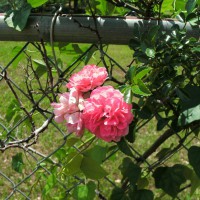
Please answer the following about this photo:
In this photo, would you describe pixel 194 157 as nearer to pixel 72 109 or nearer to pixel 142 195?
pixel 142 195

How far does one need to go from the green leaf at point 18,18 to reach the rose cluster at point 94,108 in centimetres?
24

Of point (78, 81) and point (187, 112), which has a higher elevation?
point (78, 81)

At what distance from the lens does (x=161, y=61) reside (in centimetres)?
113

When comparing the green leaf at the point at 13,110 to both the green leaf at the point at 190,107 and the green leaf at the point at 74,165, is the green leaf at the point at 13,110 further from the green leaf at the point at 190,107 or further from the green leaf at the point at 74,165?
the green leaf at the point at 190,107

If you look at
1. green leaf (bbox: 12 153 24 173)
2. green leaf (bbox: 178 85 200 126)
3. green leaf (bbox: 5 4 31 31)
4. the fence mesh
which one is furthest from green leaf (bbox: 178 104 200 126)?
green leaf (bbox: 12 153 24 173)

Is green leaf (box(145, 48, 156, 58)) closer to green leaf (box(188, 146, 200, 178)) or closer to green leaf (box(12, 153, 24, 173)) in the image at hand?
green leaf (box(188, 146, 200, 178))

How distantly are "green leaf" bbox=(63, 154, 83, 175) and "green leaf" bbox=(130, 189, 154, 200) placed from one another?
0.18 meters

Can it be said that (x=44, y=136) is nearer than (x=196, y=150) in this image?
No

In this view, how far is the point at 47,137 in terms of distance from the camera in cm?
389

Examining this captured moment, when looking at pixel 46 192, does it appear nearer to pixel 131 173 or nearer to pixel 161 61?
pixel 131 173

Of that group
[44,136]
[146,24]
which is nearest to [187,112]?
[146,24]

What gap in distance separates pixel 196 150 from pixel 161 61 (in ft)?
0.83

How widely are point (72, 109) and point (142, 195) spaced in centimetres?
42

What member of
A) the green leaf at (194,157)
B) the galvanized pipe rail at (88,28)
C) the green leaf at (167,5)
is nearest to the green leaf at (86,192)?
the green leaf at (194,157)
